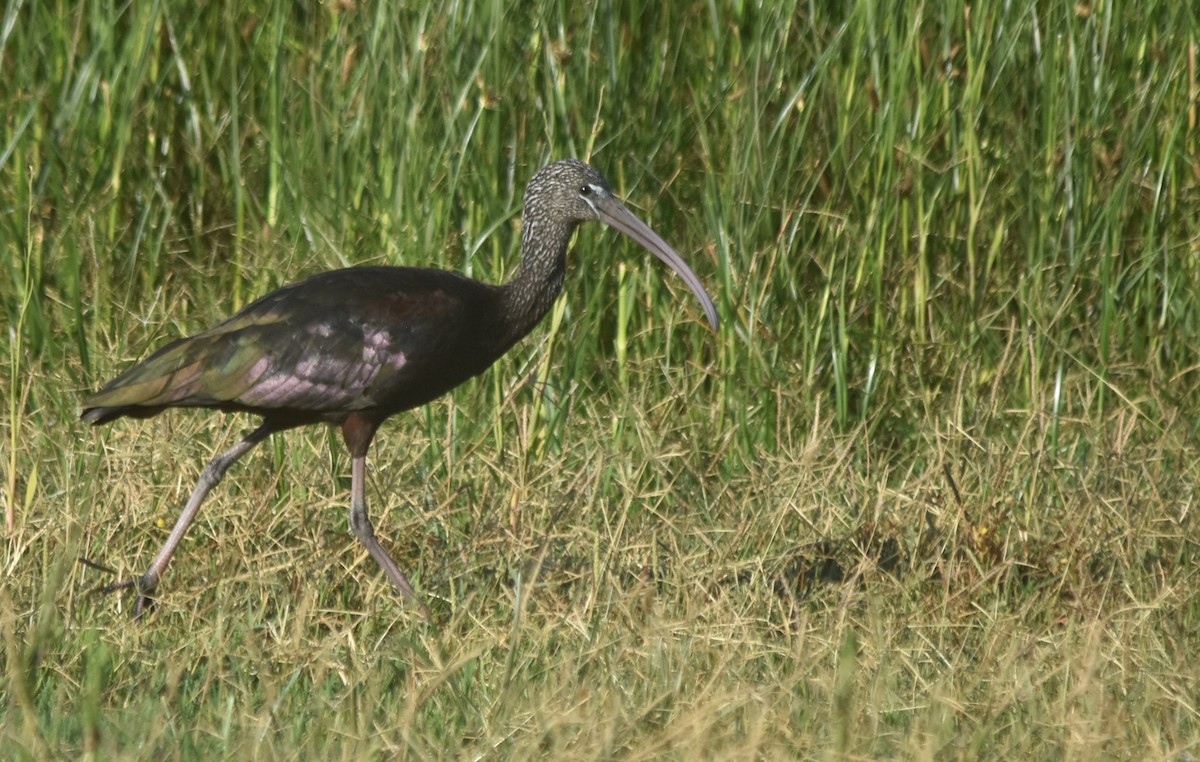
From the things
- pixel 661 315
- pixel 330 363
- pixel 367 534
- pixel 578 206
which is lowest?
pixel 661 315

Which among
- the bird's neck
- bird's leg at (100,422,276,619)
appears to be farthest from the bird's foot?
the bird's neck

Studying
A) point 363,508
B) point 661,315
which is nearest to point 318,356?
point 363,508

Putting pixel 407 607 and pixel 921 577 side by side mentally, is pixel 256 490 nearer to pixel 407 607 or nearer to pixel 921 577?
pixel 407 607

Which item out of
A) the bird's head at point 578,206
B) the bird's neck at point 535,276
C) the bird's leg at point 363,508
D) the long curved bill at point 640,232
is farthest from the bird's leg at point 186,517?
the long curved bill at point 640,232

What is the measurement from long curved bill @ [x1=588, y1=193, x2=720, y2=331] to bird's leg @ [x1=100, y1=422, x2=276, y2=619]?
3.73ft

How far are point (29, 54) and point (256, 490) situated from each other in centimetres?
203

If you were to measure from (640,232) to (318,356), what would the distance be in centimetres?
106

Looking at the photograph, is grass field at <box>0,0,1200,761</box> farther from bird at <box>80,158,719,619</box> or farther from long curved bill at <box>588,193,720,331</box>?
long curved bill at <box>588,193,720,331</box>

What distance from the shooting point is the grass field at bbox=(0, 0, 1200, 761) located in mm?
4441

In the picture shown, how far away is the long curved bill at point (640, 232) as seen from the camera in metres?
5.14

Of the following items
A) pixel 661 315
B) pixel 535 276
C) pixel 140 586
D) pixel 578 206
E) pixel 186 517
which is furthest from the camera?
pixel 661 315

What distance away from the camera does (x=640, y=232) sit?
5160 mm

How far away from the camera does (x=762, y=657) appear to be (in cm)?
403

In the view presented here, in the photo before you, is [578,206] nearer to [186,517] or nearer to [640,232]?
[640,232]
